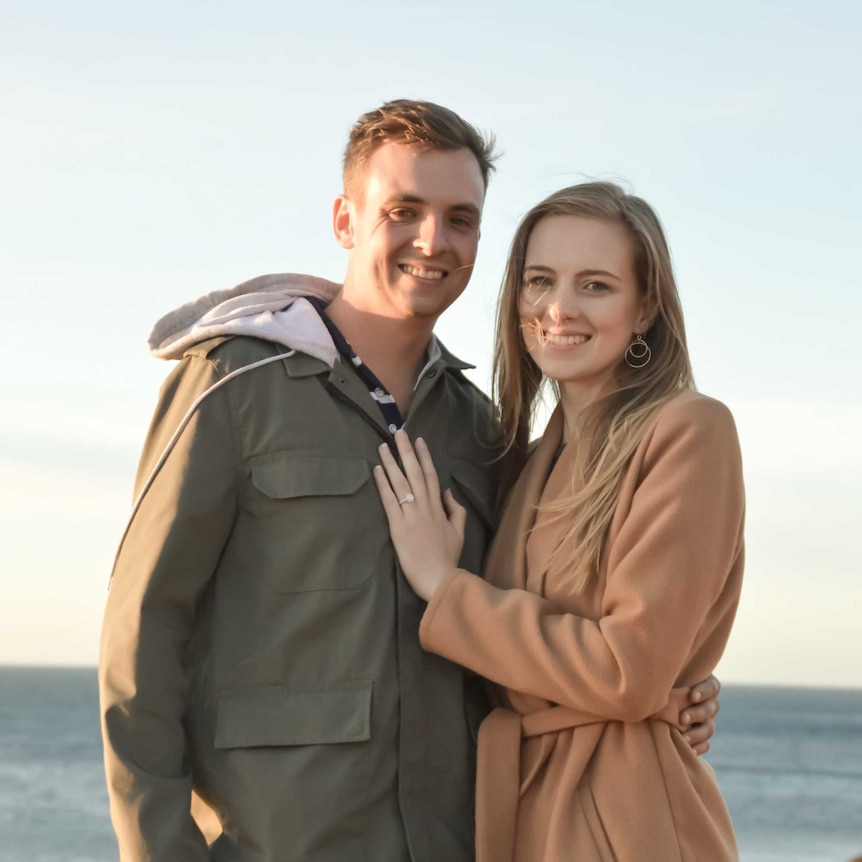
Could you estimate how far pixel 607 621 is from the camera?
283 cm

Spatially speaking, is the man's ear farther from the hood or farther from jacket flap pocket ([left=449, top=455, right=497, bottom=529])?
jacket flap pocket ([left=449, top=455, right=497, bottom=529])

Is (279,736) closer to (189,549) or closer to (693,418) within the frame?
(189,549)

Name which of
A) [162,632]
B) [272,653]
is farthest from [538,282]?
[162,632]

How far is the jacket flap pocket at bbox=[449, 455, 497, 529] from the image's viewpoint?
3.37 m

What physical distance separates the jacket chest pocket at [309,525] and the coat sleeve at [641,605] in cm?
23

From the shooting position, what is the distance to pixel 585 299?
10.4ft

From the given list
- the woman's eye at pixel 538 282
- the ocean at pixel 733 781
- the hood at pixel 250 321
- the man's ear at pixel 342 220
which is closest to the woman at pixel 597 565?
the woman's eye at pixel 538 282

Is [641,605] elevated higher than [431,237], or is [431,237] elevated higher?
[431,237]

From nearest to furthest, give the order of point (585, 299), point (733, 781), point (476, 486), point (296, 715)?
point (296, 715) < point (585, 299) < point (476, 486) < point (733, 781)

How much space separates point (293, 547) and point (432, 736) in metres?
0.55

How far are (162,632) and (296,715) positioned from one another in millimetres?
359

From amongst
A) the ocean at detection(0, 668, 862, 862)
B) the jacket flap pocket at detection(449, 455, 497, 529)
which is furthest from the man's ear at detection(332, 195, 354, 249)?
the ocean at detection(0, 668, 862, 862)

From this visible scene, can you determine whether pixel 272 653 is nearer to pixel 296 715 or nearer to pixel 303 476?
pixel 296 715

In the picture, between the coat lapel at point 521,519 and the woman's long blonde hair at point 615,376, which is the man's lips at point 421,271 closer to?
the woman's long blonde hair at point 615,376
